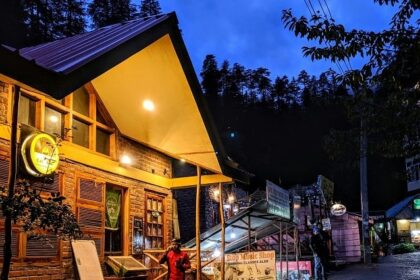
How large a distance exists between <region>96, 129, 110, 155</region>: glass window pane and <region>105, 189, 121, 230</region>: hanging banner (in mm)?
920

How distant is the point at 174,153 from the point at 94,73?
5.46 metres

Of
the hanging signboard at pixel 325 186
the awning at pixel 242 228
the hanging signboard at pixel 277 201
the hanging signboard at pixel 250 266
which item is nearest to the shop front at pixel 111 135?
the hanging signboard at pixel 277 201

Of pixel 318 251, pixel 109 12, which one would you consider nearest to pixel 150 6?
pixel 109 12

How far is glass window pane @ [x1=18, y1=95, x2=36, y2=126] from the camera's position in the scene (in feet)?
28.5

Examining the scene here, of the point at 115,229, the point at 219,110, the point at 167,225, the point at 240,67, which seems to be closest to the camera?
the point at 115,229

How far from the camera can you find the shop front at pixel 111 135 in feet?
25.6

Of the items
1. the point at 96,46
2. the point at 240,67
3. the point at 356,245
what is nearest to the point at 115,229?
the point at 96,46

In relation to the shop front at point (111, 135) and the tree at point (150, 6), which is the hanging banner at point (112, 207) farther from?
the tree at point (150, 6)

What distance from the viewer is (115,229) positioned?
11.5m

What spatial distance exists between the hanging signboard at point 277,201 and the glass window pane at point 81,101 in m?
4.94

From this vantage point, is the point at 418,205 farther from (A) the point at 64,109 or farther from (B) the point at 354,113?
(A) the point at 64,109

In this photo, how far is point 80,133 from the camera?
34.2ft

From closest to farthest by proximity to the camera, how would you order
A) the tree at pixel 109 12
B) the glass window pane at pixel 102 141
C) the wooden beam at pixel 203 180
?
the glass window pane at pixel 102 141 < the wooden beam at pixel 203 180 < the tree at pixel 109 12

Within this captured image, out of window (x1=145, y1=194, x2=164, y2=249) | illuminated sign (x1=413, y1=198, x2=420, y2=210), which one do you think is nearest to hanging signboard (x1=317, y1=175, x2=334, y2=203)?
window (x1=145, y1=194, x2=164, y2=249)
